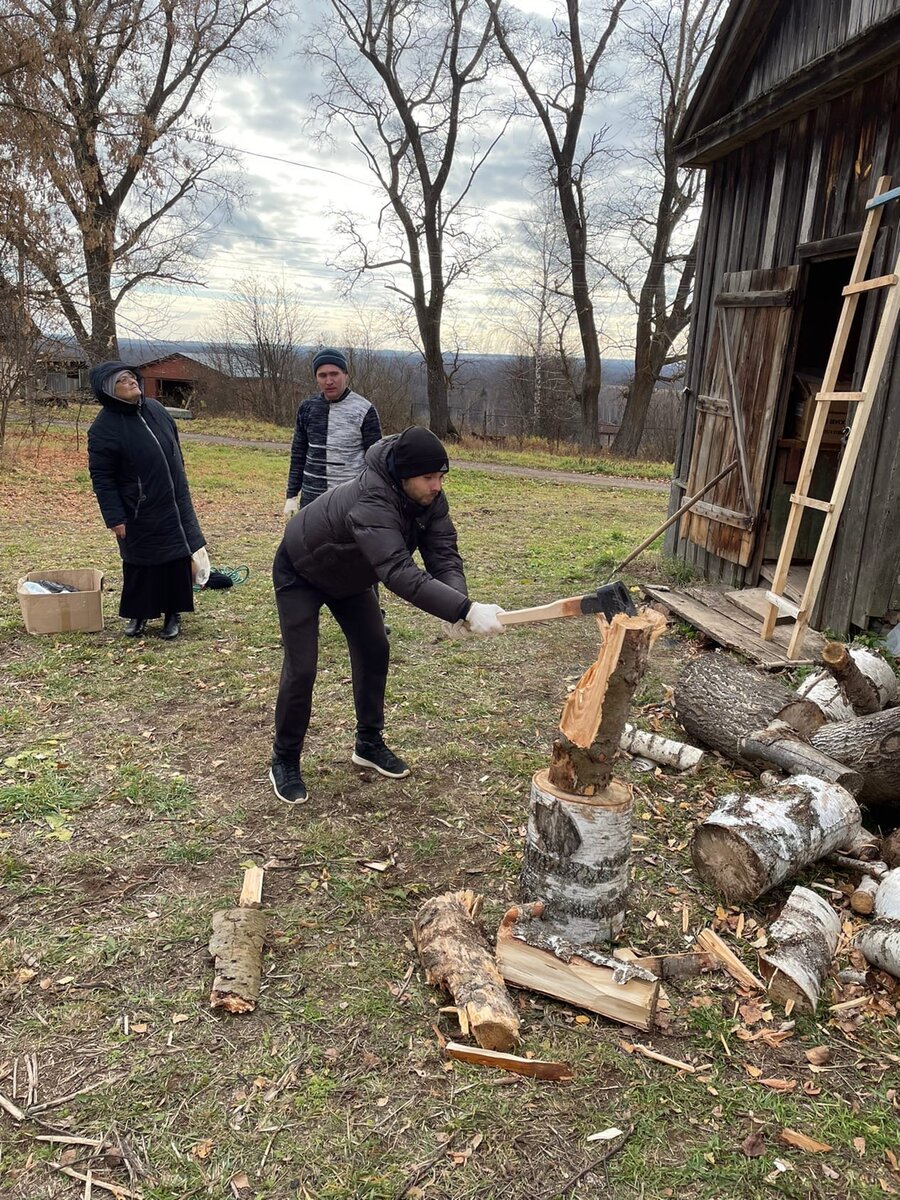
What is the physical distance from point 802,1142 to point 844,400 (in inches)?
156

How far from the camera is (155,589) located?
19.2 ft

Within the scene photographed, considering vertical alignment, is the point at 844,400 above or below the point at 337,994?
above

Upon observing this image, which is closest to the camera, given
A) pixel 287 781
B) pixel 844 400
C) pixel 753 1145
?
pixel 753 1145

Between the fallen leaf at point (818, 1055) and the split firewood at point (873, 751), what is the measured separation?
4.64 feet

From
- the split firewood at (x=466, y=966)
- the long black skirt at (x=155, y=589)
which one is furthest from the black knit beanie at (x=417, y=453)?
the long black skirt at (x=155, y=589)

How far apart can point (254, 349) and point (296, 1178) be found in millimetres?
31768

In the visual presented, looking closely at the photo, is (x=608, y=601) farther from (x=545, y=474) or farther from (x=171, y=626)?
(x=545, y=474)

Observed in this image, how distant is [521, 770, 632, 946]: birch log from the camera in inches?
108

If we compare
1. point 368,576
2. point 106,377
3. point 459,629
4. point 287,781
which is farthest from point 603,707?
point 106,377

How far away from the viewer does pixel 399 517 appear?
3.14 meters

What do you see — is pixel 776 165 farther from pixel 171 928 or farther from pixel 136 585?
pixel 171 928

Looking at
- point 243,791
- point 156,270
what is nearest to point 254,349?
point 156,270

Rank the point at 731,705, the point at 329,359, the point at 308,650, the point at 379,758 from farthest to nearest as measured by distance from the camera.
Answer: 1. the point at 329,359
2. the point at 731,705
3. the point at 379,758
4. the point at 308,650

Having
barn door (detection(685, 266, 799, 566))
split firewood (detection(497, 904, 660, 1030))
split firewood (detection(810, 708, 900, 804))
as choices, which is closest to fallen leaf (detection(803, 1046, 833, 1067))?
split firewood (detection(497, 904, 660, 1030))
